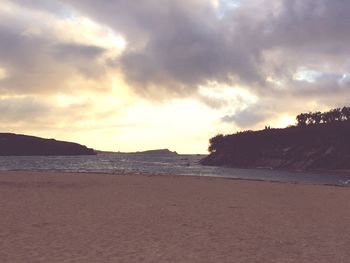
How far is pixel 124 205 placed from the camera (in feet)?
75.4

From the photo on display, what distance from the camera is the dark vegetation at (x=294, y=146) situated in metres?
128

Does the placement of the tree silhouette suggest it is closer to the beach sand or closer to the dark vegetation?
the dark vegetation

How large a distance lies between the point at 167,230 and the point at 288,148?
133518 millimetres

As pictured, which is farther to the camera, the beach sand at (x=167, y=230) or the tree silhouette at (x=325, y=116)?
the tree silhouette at (x=325, y=116)

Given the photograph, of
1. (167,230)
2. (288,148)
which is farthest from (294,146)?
(167,230)

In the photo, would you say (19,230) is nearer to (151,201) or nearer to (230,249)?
(230,249)

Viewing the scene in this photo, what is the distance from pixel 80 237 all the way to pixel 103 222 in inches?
129

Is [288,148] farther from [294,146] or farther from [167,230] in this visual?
[167,230]

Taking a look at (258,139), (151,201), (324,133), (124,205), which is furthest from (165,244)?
(258,139)

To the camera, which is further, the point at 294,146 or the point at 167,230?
the point at 294,146

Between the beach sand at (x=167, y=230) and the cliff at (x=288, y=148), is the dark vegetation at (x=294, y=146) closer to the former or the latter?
the cliff at (x=288, y=148)

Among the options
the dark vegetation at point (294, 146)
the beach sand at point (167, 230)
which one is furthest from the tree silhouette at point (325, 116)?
the beach sand at point (167, 230)

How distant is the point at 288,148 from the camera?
14362 cm

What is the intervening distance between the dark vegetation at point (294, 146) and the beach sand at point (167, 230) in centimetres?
10569
